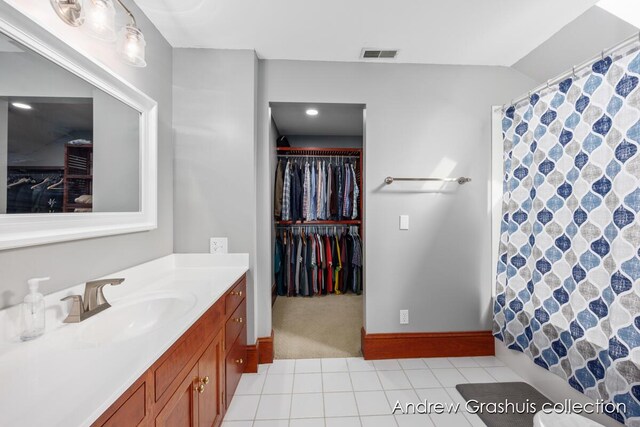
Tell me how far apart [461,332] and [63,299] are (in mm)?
2527

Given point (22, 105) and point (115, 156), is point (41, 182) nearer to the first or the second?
point (22, 105)

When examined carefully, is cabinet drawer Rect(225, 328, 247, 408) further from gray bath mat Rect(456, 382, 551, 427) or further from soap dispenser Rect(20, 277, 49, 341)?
gray bath mat Rect(456, 382, 551, 427)

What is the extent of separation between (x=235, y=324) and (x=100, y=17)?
1624 millimetres

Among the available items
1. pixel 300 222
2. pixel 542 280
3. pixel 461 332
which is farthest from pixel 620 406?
pixel 300 222

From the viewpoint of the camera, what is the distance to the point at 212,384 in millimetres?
1366

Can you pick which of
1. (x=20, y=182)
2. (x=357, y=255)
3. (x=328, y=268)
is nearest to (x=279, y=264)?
(x=328, y=268)

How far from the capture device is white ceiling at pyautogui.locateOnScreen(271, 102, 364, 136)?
2.98 metres

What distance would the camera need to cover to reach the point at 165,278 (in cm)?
169

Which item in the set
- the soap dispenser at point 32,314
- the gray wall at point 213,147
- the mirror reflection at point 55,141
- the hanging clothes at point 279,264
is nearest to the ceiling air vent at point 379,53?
the gray wall at point 213,147

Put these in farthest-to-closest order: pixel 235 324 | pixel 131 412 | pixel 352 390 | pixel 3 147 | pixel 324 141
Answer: pixel 324 141 → pixel 352 390 → pixel 235 324 → pixel 3 147 → pixel 131 412

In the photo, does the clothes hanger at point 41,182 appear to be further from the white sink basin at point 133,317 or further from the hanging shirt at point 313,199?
the hanging shirt at point 313,199

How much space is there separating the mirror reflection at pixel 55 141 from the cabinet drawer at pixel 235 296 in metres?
0.73

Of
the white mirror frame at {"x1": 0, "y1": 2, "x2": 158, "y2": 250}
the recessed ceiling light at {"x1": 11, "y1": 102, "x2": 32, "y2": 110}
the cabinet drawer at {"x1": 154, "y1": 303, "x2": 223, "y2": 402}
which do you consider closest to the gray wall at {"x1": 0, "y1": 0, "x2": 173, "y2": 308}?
the white mirror frame at {"x1": 0, "y1": 2, "x2": 158, "y2": 250}

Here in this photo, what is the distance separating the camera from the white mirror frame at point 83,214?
903 mm
